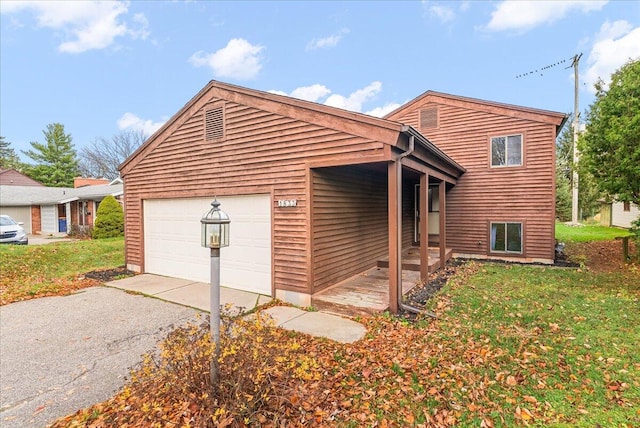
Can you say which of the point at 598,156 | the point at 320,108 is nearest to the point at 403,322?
the point at 320,108

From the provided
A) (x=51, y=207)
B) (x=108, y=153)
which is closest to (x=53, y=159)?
(x=108, y=153)

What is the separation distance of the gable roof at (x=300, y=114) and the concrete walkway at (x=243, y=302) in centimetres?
298

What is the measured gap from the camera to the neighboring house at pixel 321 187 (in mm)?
5781

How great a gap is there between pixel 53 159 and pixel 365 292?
146 ft

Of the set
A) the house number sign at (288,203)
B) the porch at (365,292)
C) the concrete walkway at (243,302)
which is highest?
the house number sign at (288,203)

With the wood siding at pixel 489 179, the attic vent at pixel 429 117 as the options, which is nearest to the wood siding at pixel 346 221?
the wood siding at pixel 489 179

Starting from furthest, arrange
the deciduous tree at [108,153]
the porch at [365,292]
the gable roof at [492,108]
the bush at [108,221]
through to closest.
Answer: the deciduous tree at [108,153] → the bush at [108,221] → the gable roof at [492,108] → the porch at [365,292]

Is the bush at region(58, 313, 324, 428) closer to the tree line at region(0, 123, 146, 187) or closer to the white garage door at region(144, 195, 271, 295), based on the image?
the white garage door at region(144, 195, 271, 295)

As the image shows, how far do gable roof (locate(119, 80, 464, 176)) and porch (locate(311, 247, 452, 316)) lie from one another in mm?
2750

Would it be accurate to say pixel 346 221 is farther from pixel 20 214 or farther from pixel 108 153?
pixel 108 153

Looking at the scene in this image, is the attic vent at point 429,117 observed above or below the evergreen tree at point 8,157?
below

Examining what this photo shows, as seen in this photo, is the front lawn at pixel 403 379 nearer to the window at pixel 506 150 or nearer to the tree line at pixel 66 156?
the window at pixel 506 150

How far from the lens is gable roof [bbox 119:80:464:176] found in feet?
16.6

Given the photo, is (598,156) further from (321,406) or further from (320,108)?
(321,406)
